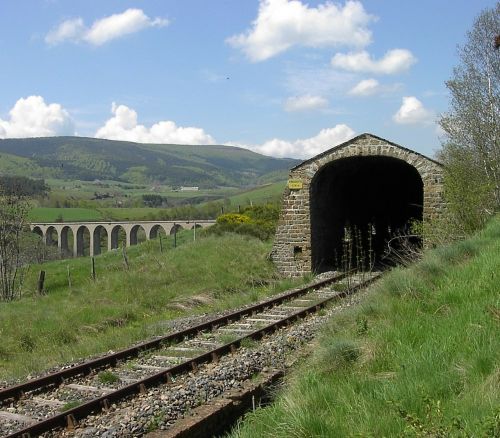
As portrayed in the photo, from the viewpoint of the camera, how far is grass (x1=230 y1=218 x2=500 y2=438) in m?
4.03

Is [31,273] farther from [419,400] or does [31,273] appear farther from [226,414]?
[419,400]

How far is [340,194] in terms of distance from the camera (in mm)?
23312

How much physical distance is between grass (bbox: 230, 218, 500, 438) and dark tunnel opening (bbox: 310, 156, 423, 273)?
10.8 m

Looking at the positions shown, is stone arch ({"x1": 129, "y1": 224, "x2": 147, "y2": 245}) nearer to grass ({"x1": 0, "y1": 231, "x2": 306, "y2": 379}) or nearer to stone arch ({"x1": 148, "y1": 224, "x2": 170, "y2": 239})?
stone arch ({"x1": 148, "y1": 224, "x2": 170, "y2": 239})

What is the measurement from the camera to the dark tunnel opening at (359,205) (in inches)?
813

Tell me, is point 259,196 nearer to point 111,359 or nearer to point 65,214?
point 65,214

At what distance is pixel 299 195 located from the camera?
1981cm

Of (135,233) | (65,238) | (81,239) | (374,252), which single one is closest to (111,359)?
(374,252)

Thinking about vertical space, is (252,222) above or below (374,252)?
above

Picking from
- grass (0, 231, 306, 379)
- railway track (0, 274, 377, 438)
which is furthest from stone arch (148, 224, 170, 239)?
railway track (0, 274, 377, 438)

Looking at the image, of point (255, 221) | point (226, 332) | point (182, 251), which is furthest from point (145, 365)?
point (255, 221)

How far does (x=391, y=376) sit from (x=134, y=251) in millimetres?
35506

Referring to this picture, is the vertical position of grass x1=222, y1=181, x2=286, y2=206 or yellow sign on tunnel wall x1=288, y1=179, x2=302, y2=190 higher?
grass x1=222, y1=181, x2=286, y2=206

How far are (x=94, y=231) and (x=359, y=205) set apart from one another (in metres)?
70.5
